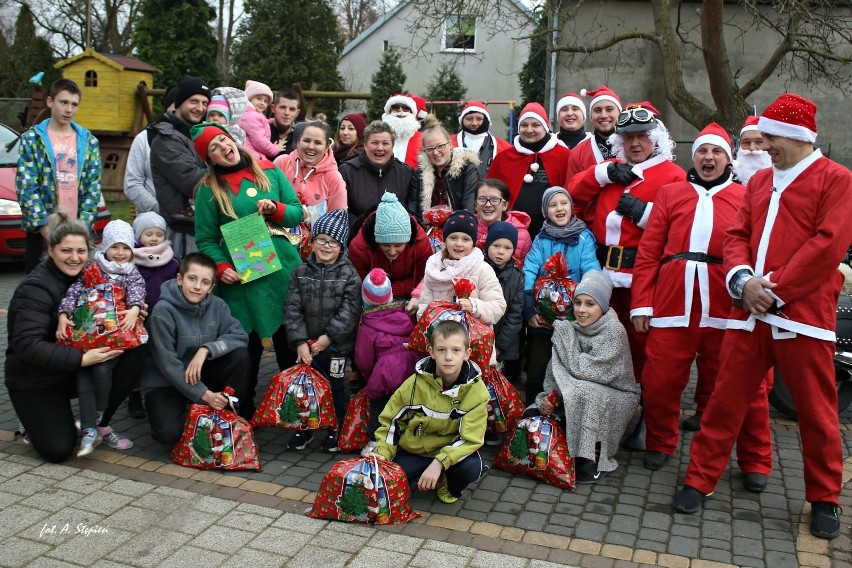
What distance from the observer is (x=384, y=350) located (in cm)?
516

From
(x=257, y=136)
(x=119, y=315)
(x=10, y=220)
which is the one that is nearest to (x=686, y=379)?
(x=119, y=315)

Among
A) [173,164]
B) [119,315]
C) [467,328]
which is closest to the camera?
[467,328]

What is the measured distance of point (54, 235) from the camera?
5105 mm

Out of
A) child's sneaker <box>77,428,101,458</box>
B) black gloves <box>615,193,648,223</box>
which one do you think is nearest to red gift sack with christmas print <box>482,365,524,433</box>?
black gloves <box>615,193,648,223</box>

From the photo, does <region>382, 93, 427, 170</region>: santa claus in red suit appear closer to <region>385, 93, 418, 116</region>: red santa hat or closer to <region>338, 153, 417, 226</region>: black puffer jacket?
<region>385, 93, 418, 116</region>: red santa hat

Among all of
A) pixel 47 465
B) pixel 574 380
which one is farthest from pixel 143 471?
pixel 574 380

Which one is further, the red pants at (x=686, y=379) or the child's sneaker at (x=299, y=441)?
the child's sneaker at (x=299, y=441)

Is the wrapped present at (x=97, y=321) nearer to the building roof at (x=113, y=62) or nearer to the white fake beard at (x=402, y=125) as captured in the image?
the white fake beard at (x=402, y=125)

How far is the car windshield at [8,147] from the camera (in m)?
11.5

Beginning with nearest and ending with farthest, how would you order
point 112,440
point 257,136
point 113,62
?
point 112,440, point 257,136, point 113,62

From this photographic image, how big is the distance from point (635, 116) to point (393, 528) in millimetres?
2912

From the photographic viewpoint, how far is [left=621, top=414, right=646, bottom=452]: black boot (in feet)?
17.8

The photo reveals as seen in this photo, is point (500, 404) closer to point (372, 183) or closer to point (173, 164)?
point (372, 183)

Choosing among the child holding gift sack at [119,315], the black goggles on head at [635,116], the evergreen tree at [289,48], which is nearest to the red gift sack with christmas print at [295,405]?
the child holding gift sack at [119,315]
